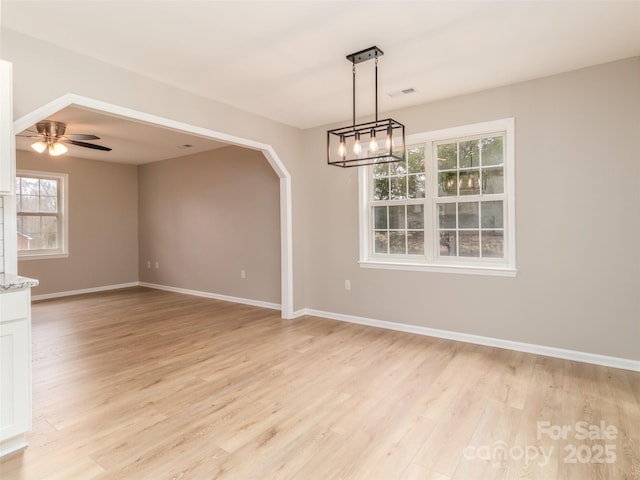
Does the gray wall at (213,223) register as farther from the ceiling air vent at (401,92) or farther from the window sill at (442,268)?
the ceiling air vent at (401,92)

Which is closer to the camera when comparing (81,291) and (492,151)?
(492,151)

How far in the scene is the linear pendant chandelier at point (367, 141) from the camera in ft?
9.25

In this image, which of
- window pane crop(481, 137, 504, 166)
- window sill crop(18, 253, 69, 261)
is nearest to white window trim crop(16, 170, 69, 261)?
window sill crop(18, 253, 69, 261)

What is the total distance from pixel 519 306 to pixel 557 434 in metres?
1.62

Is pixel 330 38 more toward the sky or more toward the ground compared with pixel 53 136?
more toward the sky

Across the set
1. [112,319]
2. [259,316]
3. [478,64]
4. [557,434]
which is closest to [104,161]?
[112,319]

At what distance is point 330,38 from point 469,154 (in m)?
2.14

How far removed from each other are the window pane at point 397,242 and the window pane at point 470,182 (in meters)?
0.88

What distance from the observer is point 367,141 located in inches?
184

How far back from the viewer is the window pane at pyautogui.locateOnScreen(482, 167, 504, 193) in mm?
3795

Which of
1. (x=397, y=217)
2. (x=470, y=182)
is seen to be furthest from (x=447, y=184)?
(x=397, y=217)

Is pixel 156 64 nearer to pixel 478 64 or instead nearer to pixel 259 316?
pixel 478 64

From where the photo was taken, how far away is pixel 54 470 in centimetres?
190

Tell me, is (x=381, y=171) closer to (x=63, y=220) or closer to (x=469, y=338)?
(x=469, y=338)
